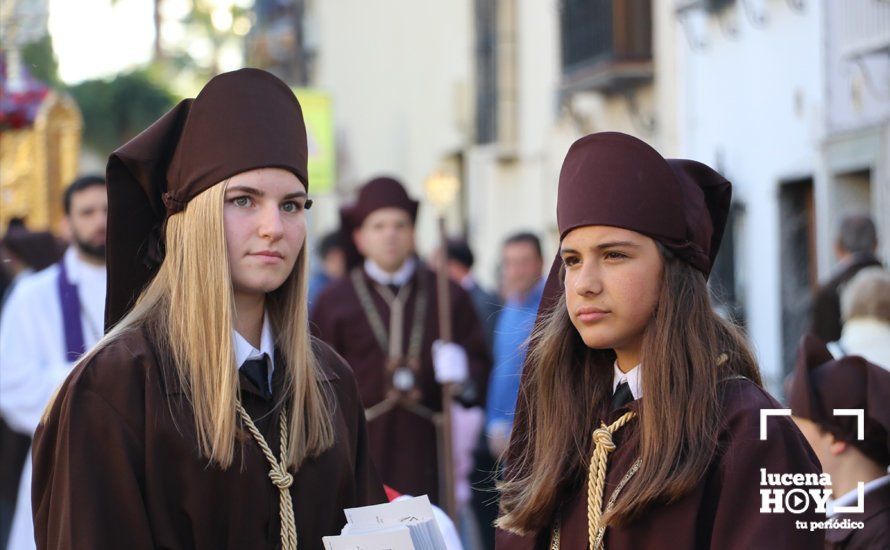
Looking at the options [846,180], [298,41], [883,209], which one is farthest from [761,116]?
[298,41]

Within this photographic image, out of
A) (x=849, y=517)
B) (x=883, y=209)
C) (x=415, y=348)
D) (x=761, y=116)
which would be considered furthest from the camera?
(x=761, y=116)

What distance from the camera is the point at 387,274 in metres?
9.73

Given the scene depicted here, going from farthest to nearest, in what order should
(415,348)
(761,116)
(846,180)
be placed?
(761,116), (846,180), (415,348)

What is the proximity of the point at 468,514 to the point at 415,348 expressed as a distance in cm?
273

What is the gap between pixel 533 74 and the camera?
68.4 feet

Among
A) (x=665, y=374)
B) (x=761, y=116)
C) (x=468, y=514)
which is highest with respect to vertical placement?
(x=761, y=116)

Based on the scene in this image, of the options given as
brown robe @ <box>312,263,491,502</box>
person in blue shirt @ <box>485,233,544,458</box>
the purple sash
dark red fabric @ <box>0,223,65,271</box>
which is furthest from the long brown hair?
dark red fabric @ <box>0,223,65,271</box>

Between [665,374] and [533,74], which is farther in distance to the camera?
[533,74]

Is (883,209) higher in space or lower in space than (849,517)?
higher

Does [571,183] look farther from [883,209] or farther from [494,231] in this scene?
[494,231]

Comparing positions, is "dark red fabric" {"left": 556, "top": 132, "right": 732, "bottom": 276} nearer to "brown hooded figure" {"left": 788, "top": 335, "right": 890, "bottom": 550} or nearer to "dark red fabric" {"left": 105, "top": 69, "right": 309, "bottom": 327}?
"dark red fabric" {"left": 105, "top": 69, "right": 309, "bottom": 327}

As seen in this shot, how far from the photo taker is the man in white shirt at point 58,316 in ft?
24.4

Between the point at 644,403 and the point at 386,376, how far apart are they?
5769mm

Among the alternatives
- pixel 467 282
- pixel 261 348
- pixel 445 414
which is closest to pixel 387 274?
pixel 445 414
